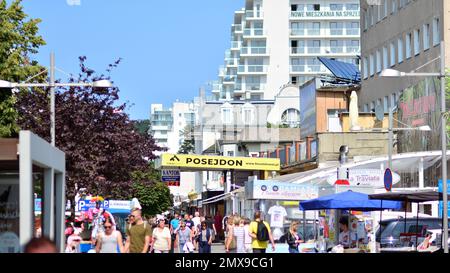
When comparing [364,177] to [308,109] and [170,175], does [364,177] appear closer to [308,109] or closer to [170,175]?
[170,175]

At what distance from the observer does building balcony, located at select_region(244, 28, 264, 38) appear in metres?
145

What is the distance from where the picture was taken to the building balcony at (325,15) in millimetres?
143625

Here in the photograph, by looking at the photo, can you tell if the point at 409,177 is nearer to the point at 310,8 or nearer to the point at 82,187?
the point at 82,187

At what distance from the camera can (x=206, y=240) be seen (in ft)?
122

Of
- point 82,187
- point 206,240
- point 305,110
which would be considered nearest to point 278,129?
point 305,110

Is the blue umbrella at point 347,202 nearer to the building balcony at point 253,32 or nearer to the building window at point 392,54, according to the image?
the building window at point 392,54

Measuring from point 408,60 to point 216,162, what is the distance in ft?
42.9

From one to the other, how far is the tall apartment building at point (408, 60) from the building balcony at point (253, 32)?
6882 cm

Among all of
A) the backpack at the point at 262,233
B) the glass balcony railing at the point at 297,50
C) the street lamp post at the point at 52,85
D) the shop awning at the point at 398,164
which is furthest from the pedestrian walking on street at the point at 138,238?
the glass balcony railing at the point at 297,50

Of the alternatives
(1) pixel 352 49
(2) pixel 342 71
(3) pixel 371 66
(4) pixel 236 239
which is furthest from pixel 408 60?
(1) pixel 352 49

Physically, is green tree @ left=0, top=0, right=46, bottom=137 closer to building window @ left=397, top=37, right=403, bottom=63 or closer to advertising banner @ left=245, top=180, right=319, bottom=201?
advertising banner @ left=245, top=180, right=319, bottom=201

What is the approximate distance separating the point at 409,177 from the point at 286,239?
2347 cm

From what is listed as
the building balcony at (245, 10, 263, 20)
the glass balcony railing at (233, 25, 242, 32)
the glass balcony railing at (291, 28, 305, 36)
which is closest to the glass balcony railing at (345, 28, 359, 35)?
the glass balcony railing at (291, 28, 305, 36)
